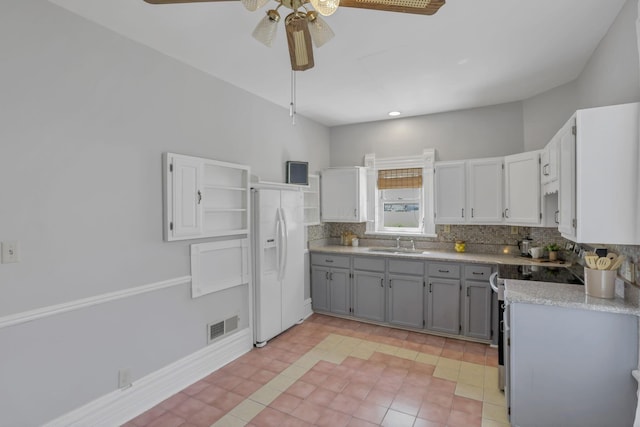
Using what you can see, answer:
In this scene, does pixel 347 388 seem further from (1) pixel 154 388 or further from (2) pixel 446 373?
(1) pixel 154 388

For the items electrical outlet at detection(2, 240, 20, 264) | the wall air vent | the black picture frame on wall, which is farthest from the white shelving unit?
electrical outlet at detection(2, 240, 20, 264)

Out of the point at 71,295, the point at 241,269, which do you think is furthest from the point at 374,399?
the point at 71,295

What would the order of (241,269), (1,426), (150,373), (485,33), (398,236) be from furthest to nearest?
(398,236), (241,269), (150,373), (485,33), (1,426)

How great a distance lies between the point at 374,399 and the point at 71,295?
7.36 feet

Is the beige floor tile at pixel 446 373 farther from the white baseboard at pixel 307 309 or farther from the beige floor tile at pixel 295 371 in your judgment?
the white baseboard at pixel 307 309

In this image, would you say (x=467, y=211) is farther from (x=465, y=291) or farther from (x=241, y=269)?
(x=241, y=269)

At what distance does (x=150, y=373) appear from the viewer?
2.53 meters

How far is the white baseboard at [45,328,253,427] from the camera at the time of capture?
2145 mm

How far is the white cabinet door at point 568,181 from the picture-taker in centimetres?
204

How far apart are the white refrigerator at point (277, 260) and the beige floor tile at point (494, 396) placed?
83.2 inches

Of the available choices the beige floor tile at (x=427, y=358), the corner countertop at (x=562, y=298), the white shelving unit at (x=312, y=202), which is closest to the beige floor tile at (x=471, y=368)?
the beige floor tile at (x=427, y=358)

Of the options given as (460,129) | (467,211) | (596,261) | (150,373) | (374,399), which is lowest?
(374,399)

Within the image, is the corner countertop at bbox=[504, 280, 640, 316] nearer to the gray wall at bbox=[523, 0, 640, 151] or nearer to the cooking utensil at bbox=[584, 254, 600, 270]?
the cooking utensil at bbox=[584, 254, 600, 270]

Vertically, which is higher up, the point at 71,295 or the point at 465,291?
the point at 71,295
